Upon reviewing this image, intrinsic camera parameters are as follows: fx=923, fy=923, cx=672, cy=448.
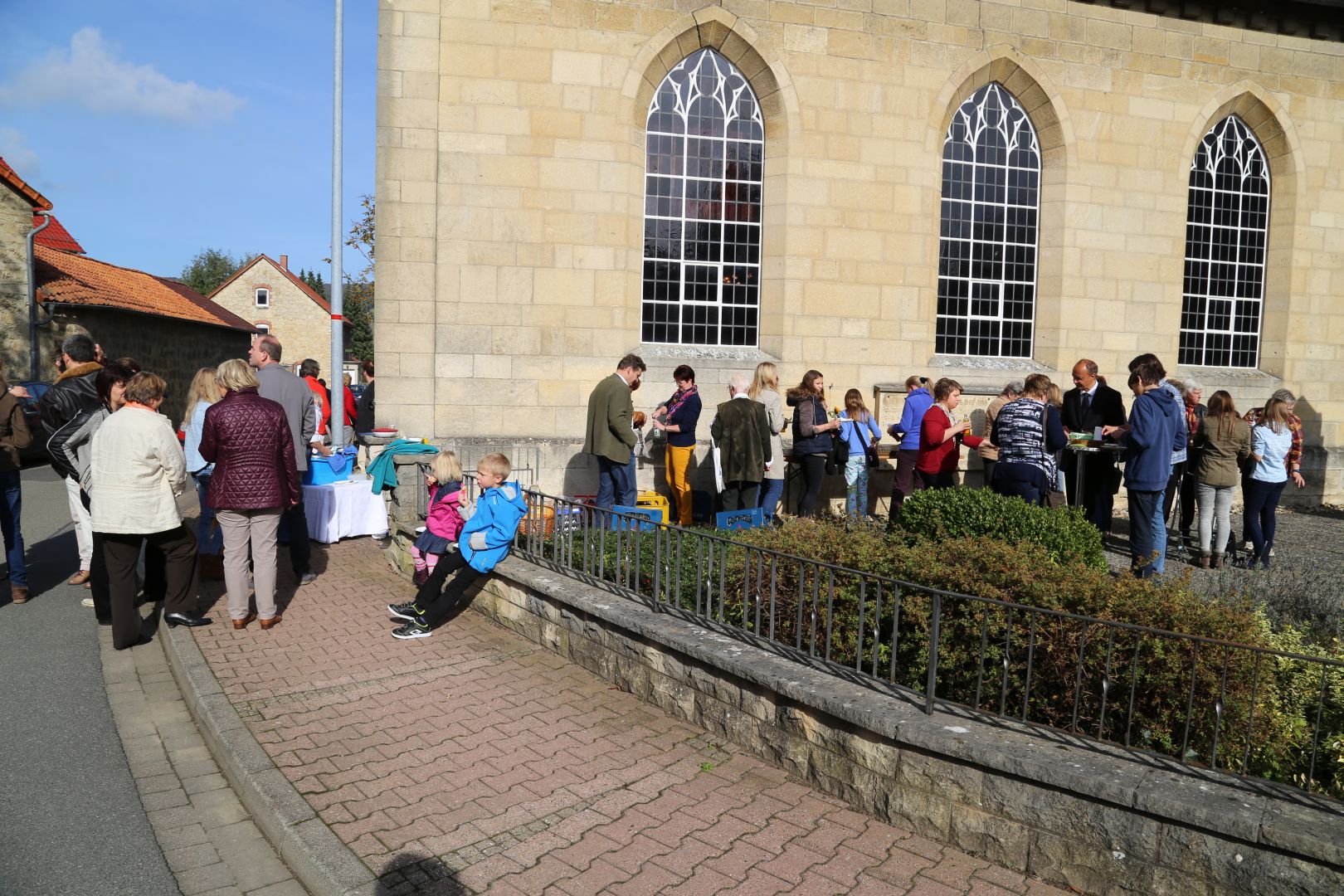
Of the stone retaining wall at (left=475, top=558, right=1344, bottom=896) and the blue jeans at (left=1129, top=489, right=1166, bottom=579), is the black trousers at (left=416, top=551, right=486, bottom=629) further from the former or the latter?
the blue jeans at (left=1129, top=489, right=1166, bottom=579)

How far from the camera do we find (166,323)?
27609 mm

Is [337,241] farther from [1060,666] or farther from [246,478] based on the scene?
[1060,666]

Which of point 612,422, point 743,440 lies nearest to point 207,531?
point 612,422

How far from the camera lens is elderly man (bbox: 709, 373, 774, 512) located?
29.1 ft

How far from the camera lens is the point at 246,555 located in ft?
21.7

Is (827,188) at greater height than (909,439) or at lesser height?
greater

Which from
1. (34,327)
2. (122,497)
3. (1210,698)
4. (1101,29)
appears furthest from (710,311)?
(34,327)

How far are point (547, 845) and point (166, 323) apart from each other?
28459 mm

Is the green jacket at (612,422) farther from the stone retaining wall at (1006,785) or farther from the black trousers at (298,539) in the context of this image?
the stone retaining wall at (1006,785)

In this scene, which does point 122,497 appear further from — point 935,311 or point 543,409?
point 935,311

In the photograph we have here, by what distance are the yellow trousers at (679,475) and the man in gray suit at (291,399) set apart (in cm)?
364

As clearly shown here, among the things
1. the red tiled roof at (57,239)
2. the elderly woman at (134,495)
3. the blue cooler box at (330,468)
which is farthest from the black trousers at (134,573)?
the red tiled roof at (57,239)

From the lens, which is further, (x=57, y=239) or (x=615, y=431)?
(x=57, y=239)

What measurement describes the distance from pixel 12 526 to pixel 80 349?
1.57 meters
